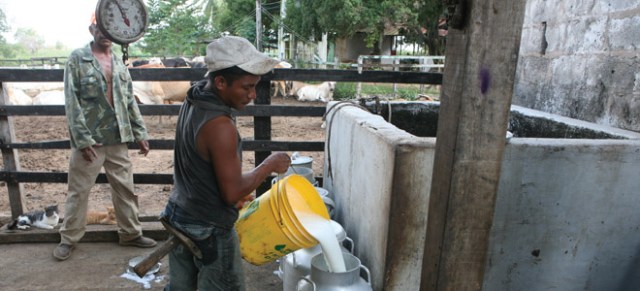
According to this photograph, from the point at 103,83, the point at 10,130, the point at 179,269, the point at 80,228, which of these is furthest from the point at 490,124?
the point at 10,130

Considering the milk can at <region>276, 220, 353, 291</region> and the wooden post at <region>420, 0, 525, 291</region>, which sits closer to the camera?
the wooden post at <region>420, 0, 525, 291</region>

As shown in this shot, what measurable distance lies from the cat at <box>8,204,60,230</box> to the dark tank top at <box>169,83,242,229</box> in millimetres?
2679

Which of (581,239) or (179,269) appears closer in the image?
(179,269)

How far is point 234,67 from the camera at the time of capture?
1790 millimetres

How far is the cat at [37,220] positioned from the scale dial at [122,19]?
1869 mm

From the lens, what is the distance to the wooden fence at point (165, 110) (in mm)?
3959

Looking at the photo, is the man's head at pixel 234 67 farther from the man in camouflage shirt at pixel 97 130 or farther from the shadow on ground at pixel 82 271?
the man in camouflage shirt at pixel 97 130

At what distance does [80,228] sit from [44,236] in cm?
54

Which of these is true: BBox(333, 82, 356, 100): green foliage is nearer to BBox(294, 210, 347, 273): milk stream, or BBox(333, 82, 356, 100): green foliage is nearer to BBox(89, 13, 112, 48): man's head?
BBox(89, 13, 112, 48): man's head

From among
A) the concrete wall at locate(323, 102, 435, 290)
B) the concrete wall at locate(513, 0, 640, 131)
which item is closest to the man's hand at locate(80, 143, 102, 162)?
the concrete wall at locate(323, 102, 435, 290)

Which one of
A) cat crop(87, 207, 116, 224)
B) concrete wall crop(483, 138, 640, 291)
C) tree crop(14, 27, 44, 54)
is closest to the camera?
concrete wall crop(483, 138, 640, 291)

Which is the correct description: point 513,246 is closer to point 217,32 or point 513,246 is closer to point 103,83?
point 103,83

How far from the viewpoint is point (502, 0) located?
1345mm

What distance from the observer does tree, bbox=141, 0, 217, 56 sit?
2855cm
